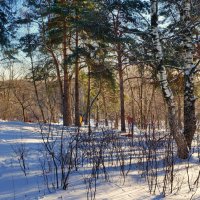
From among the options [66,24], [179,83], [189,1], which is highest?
[66,24]

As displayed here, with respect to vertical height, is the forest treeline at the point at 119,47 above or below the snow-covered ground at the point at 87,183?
above

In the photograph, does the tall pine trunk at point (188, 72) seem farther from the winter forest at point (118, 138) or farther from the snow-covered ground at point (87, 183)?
the snow-covered ground at point (87, 183)

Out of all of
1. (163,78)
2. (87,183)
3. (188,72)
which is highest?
(188,72)

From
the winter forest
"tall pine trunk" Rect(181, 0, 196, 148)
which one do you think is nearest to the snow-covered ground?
the winter forest

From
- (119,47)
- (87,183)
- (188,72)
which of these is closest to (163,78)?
(188,72)

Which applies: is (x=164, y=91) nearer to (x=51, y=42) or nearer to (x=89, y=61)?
(x=89, y=61)

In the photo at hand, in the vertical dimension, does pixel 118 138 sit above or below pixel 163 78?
below

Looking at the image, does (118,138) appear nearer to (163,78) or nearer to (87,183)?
(163,78)

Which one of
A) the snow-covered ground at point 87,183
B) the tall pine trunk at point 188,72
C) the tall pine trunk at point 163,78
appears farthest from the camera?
the tall pine trunk at point 188,72

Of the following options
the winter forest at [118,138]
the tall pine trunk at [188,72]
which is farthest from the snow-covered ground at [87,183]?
the tall pine trunk at [188,72]

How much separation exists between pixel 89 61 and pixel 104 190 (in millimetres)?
13226

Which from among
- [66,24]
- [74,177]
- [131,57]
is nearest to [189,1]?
[131,57]

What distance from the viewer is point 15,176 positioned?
6320mm

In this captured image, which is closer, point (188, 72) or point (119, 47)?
point (188, 72)
